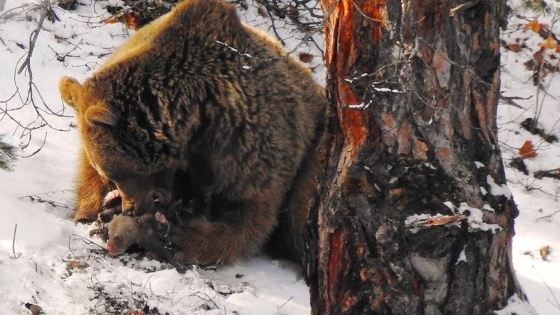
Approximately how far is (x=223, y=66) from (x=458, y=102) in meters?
2.08

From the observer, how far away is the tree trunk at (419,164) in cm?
331

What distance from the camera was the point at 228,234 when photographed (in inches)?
209

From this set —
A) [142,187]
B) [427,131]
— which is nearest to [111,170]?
[142,187]

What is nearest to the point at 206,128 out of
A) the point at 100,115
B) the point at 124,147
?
the point at 124,147

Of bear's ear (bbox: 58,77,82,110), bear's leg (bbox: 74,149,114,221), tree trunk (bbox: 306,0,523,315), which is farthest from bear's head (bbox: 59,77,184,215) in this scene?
tree trunk (bbox: 306,0,523,315)

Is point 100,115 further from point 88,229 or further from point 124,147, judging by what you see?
point 88,229

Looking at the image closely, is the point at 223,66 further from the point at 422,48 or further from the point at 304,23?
the point at 304,23

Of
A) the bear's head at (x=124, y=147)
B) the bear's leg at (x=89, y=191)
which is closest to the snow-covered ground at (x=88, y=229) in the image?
the bear's leg at (x=89, y=191)

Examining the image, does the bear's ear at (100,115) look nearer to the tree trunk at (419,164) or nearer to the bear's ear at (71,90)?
the bear's ear at (71,90)

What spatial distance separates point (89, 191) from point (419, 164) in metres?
2.89

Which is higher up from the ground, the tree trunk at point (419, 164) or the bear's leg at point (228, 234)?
the tree trunk at point (419, 164)

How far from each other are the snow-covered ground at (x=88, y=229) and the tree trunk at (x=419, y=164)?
0.93ft

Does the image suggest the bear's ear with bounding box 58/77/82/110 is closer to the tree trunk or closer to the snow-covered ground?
the snow-covered ground

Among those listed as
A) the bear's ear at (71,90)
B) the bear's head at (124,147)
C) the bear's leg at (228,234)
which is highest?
the bear's ear at (71,90)
